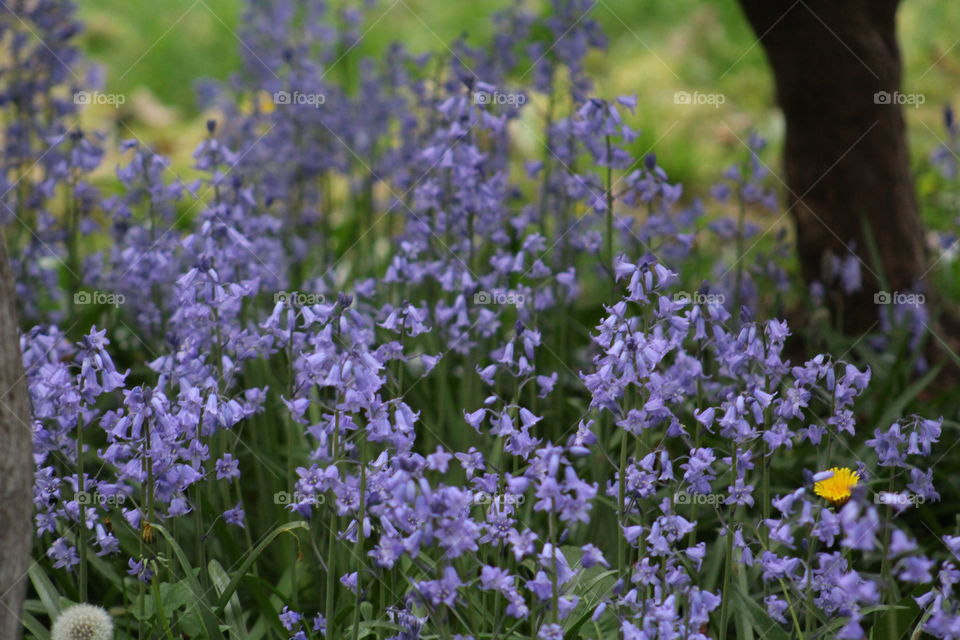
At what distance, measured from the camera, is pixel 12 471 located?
7.50 feet

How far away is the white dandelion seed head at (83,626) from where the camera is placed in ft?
8.52

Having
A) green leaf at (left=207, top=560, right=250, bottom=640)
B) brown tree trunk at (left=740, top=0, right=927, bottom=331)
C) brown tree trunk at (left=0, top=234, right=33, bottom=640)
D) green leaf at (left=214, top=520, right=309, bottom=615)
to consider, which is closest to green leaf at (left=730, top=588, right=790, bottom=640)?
green leaf at (left=214, top=520, right=309, bottom=615)

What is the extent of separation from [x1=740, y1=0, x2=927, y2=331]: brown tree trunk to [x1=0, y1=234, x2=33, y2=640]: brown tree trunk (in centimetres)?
362

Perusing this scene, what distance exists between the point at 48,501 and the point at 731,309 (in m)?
3.10

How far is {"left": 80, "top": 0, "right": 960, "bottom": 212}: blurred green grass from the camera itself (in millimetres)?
8930

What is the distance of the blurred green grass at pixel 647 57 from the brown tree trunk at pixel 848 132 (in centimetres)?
324

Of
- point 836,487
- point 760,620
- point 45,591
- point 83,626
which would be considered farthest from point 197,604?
point 836,487

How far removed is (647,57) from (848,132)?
522cm

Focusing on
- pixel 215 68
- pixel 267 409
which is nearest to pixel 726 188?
pixel 267 409

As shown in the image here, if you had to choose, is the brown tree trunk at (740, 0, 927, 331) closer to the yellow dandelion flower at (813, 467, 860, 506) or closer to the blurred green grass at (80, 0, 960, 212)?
the yellow dandelion flower at (813, 467, 860, 506)

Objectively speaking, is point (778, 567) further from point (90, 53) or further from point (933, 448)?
point (90, 53)

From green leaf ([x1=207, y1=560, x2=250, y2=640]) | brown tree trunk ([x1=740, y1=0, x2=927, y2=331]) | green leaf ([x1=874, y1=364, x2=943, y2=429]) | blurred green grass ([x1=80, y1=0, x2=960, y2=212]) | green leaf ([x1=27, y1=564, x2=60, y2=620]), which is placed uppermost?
blurred green grass ([x1=80, y1=0, x2=960, y2=212])

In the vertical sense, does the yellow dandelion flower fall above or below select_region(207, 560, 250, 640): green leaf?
above

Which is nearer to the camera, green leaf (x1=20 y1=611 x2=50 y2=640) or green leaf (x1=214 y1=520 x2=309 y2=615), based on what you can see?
green leaf (x1=214 y1=520 x2=309 y2=615)
